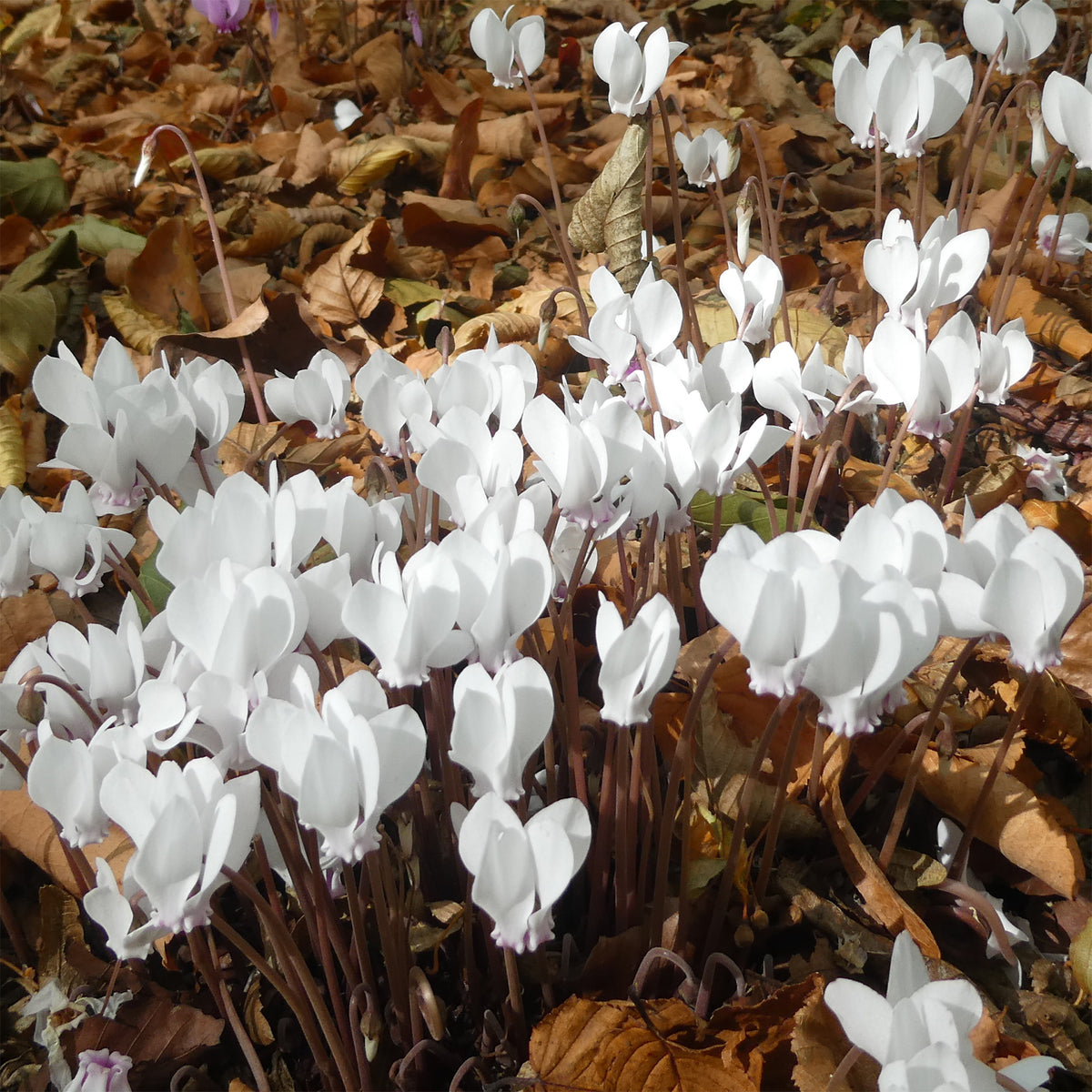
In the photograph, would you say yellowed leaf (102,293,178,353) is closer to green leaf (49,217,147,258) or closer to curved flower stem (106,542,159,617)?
green leaf (49,217,147,258)

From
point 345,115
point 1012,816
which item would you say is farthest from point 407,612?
point 345,115

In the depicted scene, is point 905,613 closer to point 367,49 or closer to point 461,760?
point 461,760

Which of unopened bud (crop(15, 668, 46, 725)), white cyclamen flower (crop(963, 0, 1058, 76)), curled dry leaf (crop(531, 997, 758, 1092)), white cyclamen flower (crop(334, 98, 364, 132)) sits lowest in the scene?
curled dry leaf (crop(531, 997, 758, 1092))

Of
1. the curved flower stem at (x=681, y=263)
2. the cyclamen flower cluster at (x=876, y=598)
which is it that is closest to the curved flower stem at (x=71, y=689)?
the cyclamen flower cluster at (x=876, y=598)

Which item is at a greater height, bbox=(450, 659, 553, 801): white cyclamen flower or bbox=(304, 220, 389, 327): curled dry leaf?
bbox=(450, 659, 553, 801): white cyclamen flower

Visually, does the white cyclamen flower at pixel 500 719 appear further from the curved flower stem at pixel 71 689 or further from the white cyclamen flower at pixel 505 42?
the white cyclamen flower at pixel 505 42

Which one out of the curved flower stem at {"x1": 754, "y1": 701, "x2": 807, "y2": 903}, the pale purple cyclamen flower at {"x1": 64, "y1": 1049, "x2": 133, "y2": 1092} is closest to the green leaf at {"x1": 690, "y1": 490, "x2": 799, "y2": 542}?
the curved flower stem at {"x1": 754, "y1": 701, "x2": 807, "y2": 903}

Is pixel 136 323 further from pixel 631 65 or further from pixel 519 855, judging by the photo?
pixel 519 855
